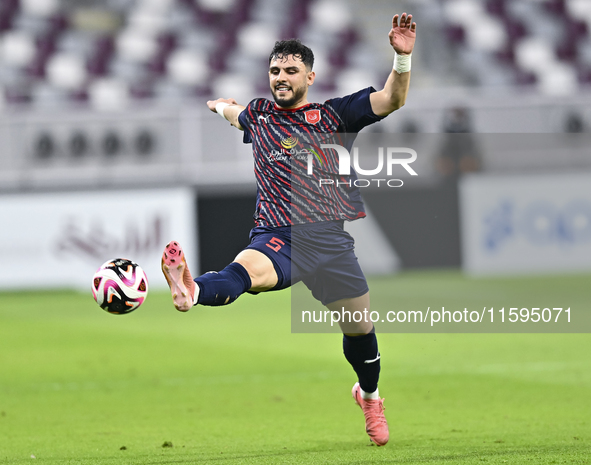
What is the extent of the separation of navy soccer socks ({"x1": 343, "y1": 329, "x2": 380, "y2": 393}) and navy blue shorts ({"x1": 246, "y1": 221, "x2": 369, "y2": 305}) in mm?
340

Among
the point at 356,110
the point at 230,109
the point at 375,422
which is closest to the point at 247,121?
the point at 230,109

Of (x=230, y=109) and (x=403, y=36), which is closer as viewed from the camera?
(x=403, y=36)

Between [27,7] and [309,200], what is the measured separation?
59.4 ft

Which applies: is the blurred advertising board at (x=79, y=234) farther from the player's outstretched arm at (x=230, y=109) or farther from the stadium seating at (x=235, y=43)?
the player's outstretched arm at (x=230, y=109)

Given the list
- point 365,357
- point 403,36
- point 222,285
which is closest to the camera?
point 222,285

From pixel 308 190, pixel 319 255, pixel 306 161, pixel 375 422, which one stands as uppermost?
pixel 306 161

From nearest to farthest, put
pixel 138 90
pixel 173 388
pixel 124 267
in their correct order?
pixel 124 267 < pixel 173 388 < pixel 138 90

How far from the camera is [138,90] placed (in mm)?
19812

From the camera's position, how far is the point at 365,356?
4.89 metres

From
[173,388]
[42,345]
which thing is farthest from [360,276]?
[42,345]

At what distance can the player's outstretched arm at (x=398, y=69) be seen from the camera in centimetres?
428

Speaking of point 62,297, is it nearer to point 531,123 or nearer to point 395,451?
point 531,123

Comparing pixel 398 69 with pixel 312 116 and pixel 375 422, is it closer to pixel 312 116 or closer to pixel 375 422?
pixel 312 116

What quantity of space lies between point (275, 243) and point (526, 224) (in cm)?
1151
